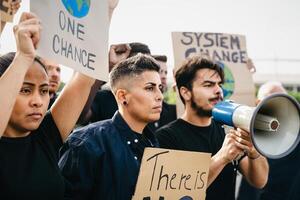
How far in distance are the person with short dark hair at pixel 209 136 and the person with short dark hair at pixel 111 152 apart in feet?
1.19

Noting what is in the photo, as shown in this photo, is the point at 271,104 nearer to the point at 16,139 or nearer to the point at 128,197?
the point at 128,197

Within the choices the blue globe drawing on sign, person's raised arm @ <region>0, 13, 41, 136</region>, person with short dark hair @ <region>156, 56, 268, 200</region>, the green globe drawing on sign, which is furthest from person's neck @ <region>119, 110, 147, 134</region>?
the green globe drawing on sign

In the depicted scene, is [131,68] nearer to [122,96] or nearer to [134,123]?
[122,96]

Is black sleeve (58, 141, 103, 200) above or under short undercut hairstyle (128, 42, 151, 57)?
under

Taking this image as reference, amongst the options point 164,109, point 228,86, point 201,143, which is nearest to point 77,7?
point 201,143

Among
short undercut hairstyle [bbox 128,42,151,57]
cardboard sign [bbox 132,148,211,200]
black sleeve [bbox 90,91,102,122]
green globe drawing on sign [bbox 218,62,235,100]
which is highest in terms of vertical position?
short undercut hairstyle [bbox 128,42,151,57]

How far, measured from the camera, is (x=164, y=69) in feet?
14.5

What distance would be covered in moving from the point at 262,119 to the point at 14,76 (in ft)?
4.42

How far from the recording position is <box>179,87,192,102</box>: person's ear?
132 inches

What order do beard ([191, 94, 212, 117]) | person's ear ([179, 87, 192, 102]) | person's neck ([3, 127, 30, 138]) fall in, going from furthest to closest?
person's ear ([179, 87, 192, 102]) → beard ([191, 94, 212, 117]) → person's neck ([3, 127, 30, 138])

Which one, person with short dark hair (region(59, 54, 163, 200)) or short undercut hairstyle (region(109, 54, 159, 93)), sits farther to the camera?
short undercut hairstyle (region(109, 54, 159, 93))

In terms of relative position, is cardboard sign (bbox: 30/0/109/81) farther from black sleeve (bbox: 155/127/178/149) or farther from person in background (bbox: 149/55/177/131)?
person in background (bbox: 149/55/177/131)

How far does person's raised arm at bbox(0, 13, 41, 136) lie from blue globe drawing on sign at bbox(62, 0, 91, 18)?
0.93ft

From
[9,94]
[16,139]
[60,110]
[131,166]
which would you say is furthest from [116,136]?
[9,94]
